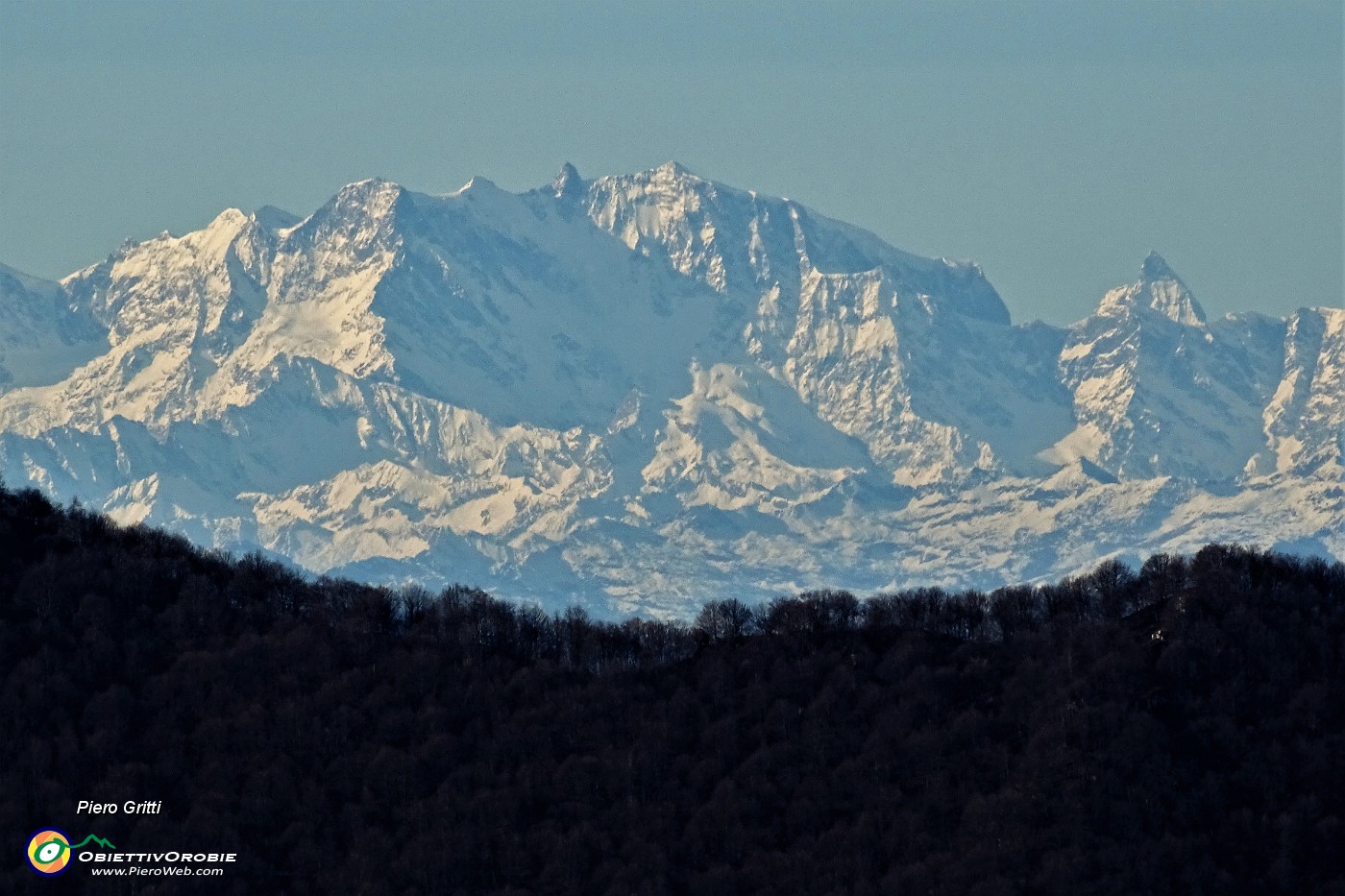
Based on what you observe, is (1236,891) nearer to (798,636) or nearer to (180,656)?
(798,636)

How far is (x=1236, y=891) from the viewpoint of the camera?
135 m

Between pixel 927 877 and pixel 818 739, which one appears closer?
pixel 927 877

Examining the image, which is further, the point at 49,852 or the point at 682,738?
the point at 682,738

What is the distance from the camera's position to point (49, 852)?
136750mm

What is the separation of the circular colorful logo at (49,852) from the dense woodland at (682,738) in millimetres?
939

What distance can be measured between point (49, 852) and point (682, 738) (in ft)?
117

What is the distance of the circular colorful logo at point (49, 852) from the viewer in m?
136

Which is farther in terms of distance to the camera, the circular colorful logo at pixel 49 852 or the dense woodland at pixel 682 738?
the dense woodland at pixel 682 738

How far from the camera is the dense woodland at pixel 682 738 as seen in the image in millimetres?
138875

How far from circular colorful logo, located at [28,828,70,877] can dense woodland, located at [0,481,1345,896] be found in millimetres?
939

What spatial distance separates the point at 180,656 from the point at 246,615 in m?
8.49

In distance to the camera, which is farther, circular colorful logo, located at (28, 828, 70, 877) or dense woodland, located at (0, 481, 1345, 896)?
dense woodland, located at (0, 481, 1345, 896)

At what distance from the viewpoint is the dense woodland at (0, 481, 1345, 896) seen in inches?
5468

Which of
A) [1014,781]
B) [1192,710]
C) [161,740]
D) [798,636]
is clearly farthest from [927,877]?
[161,740]
